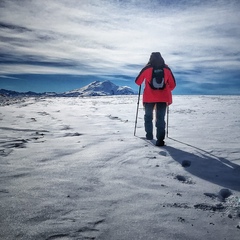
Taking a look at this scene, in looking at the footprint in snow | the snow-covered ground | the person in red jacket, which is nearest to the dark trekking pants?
the person in red jacket

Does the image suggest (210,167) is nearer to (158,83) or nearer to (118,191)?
(118,191)

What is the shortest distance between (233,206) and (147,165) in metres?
1.67

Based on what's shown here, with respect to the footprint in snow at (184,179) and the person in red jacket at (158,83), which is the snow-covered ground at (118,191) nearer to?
the footprint in snow at (184,179)

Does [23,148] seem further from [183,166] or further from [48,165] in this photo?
[183,166]

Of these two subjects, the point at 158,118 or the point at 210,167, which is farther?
the point at 158,118

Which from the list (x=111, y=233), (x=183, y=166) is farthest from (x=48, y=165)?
(x=183, y=166)

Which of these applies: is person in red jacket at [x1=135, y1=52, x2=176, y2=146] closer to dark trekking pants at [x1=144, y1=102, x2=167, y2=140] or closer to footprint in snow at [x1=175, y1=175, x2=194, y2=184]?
dark trekking pants at [x1=144, y1=102, x2=167, y2=140]

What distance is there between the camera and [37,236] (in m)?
1.97

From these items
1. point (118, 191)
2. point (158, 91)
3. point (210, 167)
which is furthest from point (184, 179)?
point (158, 91)

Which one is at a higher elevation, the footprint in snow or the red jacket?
the red jacket

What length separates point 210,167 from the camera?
3920 millimetres

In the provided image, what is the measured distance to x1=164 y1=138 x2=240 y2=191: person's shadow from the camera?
10.9 ft

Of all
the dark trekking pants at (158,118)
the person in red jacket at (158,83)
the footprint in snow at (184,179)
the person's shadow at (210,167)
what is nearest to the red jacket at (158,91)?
the person in red jacket at (158,83)

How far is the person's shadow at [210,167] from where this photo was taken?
332cm
